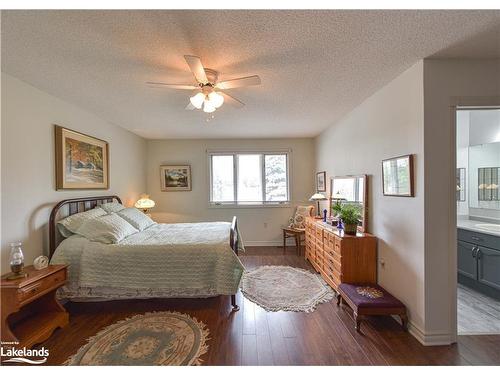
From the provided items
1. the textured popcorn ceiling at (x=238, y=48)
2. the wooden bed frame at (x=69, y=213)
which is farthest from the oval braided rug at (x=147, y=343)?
the textured popcorn ceiling at (x=238, y=48)

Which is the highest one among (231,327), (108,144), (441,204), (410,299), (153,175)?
(108,144)

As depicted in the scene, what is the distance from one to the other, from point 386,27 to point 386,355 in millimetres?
2526

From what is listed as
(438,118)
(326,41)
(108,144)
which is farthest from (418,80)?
(108,144)

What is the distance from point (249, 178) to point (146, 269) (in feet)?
10.7

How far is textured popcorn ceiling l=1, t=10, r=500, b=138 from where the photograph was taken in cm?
137

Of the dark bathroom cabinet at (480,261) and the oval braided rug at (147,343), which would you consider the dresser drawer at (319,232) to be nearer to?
the dark bathroom cabinet at (480,261)

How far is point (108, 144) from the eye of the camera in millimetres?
3582

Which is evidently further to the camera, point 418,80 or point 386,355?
point 418,80

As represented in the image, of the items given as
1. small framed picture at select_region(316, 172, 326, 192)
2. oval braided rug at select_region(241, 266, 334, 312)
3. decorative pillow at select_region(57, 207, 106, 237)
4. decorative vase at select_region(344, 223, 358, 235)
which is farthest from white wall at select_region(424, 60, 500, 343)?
decorative pillow at select_region(57, 207, 106, 237)

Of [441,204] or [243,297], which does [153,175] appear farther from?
[441,204]

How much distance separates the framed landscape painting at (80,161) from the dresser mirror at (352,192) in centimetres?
384

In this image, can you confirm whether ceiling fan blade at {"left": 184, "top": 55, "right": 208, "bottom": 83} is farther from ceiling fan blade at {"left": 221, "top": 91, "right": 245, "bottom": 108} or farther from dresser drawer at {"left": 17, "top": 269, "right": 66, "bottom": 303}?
dresser drawer at {"left": 17, "top": 269, "right": 66, "bottom": 303}

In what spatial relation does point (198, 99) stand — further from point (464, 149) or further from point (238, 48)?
point (464, 149)

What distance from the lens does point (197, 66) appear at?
1637 millimetres
